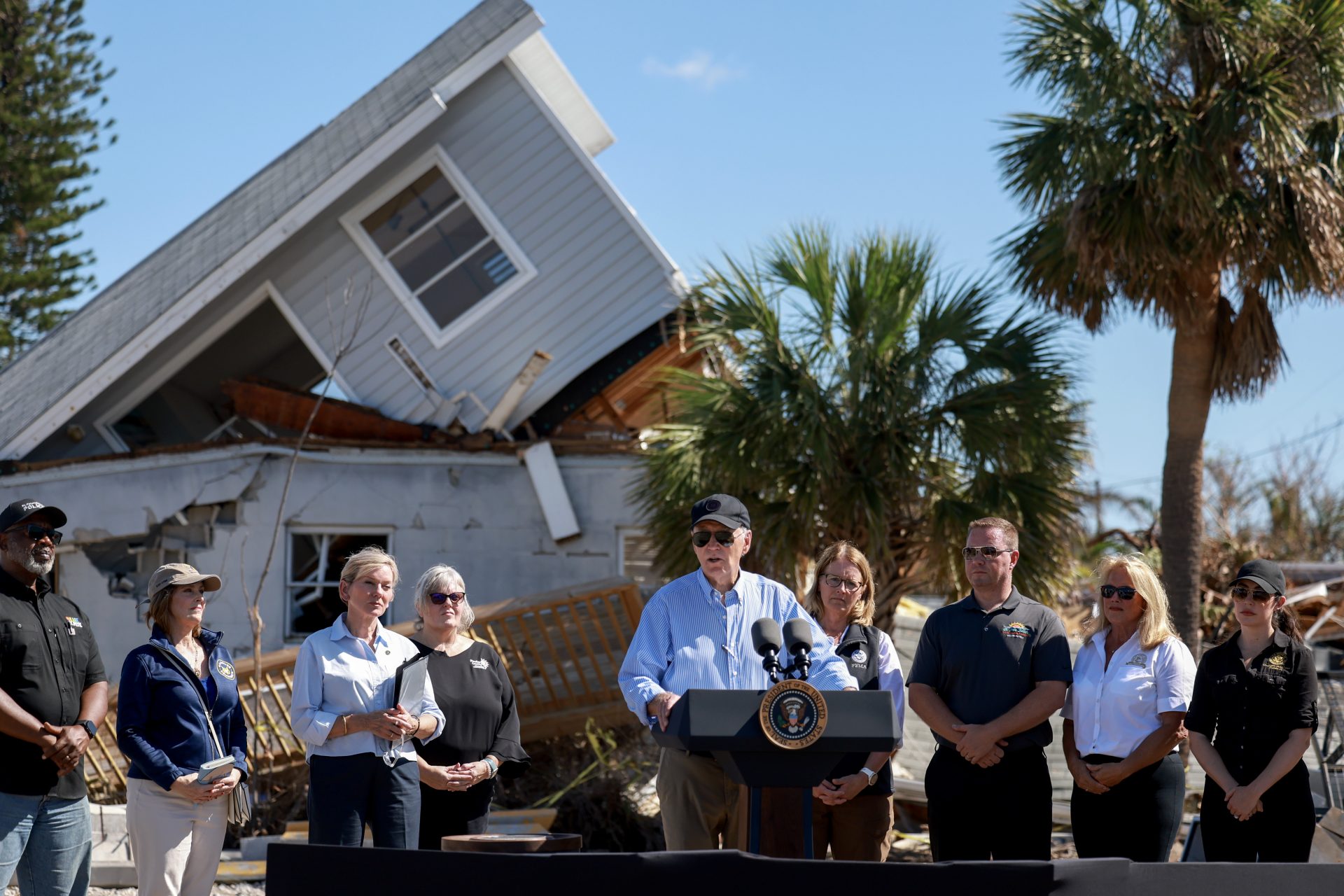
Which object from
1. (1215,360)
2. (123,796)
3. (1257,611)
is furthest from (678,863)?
(1215,360)

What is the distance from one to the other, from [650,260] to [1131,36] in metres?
4.76

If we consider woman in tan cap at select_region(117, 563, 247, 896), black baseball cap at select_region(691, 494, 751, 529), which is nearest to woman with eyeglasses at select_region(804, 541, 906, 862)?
black baseball cap at select_region(691, 494, 751, 529)

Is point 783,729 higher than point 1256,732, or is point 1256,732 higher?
point 783,729

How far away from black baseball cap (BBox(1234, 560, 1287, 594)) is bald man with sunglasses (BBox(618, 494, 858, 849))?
1.77 metres

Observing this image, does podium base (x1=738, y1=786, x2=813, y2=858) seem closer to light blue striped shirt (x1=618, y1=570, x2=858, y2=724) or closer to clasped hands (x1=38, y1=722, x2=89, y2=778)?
light blue striped shirt (x1=618, y1=570, x2=858, y2=724)

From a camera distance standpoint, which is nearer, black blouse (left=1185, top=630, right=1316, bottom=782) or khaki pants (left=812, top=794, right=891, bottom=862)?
black blouse (left=1185, top=630, right=1316, bottom=782)

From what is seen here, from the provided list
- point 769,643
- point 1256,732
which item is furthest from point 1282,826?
point 769,643

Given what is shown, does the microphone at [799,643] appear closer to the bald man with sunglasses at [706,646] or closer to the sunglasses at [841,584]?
the bald man with sunglasses at [706,646]

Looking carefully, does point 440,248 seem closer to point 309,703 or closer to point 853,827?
point 309,703

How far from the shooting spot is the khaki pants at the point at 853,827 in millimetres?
5465

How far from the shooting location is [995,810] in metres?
5.16

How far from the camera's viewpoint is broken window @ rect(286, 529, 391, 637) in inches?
496

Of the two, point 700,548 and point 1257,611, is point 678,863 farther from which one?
point 1257,611

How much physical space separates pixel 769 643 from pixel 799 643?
0.29ft
